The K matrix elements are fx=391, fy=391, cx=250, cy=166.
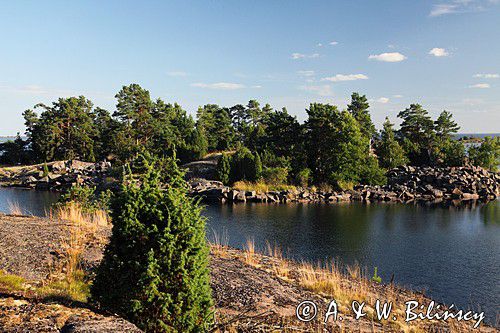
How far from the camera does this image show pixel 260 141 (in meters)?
53.1

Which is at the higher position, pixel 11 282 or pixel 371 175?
pixel 11 282

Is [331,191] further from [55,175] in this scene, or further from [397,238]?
[55,175]

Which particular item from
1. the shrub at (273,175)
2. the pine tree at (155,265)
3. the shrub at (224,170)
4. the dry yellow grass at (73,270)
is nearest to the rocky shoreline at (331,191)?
the shrub at (224,170)

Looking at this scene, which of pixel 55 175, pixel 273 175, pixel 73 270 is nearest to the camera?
pixel 73 270

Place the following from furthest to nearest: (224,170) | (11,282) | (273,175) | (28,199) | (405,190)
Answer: (224,170), (273,175), (405,190), (28,199), (11,282)

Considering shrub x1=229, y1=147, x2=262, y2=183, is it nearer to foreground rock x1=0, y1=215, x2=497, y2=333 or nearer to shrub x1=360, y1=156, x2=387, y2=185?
shrub x1=360, y1=156, x2=387, y2=185

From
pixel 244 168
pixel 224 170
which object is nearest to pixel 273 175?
pixel 244 168

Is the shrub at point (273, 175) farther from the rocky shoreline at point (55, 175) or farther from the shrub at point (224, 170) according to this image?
the rocky shoreline at point (55, 175)

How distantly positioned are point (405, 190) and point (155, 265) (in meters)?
42.9

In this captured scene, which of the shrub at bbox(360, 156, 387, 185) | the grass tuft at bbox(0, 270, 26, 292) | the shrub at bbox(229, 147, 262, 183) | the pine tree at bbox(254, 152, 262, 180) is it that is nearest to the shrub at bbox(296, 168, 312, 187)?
the pine tree at bbox(254, 152, 262, 180)

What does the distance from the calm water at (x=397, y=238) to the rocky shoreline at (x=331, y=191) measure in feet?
11.3

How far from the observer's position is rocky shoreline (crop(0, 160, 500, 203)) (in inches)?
1607

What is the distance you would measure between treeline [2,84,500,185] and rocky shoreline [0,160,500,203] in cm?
345

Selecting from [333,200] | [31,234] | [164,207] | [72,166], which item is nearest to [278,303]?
[164,207]
